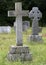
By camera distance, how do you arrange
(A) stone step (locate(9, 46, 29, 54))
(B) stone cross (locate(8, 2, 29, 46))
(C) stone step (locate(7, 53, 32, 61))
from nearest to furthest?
(C) stone step (locate(7, 53, 32, 61))
(A) stone step (locate(9, 46, 29, 54))
(B) stone cross (locate(8, 2, 29, 46))

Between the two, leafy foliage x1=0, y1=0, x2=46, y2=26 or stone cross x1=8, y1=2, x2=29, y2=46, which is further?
leafy foliage x1=0, y1=0, x2=46, y2=26

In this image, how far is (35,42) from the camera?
55.7ft

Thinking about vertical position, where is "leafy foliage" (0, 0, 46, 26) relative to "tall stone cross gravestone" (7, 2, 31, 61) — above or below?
below

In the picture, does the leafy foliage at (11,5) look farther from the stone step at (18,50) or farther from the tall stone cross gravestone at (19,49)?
the stone step at (18,50)

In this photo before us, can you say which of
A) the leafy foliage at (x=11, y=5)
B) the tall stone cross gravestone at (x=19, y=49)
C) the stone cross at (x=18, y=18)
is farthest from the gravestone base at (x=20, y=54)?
the leafy foliage at (x=11, y=5)

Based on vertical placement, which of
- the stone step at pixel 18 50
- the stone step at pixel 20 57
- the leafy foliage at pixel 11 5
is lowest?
the leafy foliage at pixel 11 5

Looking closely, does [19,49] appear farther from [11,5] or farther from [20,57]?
[11,5]

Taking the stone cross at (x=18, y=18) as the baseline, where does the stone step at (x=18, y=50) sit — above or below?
below

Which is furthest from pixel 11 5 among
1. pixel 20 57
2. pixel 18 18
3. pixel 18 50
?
pixel 20 57

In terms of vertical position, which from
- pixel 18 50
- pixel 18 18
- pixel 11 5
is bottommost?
pixel 11 5

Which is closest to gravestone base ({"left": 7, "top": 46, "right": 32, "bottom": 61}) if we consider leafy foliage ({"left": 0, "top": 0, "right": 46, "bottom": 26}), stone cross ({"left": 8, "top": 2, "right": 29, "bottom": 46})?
stone cross ({"left": 8, "top": 2, "right": 29, "bottom": 46})

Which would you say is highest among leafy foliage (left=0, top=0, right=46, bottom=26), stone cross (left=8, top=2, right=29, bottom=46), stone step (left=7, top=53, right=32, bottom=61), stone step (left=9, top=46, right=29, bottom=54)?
stone cross (left=8, top=2, right=29, bottom=46)

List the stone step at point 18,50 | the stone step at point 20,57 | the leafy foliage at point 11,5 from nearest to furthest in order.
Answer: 1. the stone step at point 20,57
2. the stone step at point 18,50
3. the leafy foliage at point 11,5

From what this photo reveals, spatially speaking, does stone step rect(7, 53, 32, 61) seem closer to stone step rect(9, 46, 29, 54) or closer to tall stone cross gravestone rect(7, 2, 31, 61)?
tall stone cross gravestone rect(7, 2, 31, 61)
